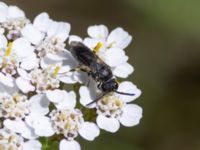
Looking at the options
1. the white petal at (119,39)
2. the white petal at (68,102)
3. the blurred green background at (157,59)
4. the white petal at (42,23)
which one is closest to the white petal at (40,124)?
the white petal at (68,102)

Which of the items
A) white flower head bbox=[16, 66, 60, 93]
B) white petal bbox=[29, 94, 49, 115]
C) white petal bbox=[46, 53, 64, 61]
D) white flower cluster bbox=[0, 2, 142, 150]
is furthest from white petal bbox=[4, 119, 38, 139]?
white petal bbox=[46, 53, 64, 61]

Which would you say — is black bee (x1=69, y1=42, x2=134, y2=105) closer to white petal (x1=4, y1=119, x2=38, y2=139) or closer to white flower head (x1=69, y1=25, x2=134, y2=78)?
white flower head (x1=69, y1=25, x2=134, y2=78)

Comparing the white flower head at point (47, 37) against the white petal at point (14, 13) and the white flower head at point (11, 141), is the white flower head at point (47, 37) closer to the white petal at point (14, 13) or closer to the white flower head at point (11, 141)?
the white petal at point (14, 13)

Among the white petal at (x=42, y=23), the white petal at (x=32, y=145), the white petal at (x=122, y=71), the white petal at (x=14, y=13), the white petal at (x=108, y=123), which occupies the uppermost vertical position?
the white petal at (x=14, y=13)

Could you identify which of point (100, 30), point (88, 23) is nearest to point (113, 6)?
point (88, 23)

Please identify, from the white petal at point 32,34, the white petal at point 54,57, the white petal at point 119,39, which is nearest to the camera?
the white petal at point 54,57

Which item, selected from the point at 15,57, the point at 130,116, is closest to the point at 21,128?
the point at 15,57

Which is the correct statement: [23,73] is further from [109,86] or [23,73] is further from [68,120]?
[109,86]
